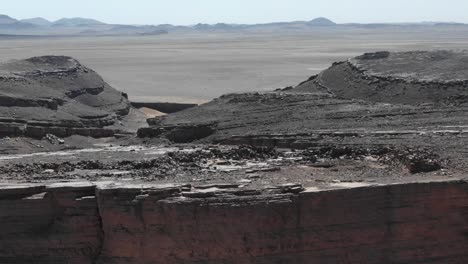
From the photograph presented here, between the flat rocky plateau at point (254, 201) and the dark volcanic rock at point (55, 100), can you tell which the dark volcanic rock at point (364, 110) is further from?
the dark volcanic rock at point (55, 100)

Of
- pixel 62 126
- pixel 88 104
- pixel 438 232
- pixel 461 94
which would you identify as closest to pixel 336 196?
pixel 438 232

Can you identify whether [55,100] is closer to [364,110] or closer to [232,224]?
[364,110]

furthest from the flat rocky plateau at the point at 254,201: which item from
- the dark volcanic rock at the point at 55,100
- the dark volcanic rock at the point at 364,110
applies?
the dark volcanic rock at the point at 55,100

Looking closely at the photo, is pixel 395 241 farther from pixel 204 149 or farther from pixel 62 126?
pixel 62 126

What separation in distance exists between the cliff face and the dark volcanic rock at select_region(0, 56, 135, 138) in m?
11.3

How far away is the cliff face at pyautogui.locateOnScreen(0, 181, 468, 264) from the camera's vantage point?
11.0 m

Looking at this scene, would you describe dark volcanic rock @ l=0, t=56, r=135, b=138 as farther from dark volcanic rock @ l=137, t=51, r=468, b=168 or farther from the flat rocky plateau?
the flat rocky plateau

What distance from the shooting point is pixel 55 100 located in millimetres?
26500

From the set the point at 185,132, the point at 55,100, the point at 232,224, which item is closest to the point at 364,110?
the point at 185,132

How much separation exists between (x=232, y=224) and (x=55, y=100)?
56.1ft

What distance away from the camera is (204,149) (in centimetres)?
1562

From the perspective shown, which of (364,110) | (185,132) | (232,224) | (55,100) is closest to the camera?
(232,224)

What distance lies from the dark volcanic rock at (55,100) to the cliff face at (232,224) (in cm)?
1133

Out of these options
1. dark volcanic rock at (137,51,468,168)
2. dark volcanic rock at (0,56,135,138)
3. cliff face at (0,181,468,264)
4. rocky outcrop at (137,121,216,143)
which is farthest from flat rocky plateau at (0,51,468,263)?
dark volcanic rock at (0,56,135,138)
